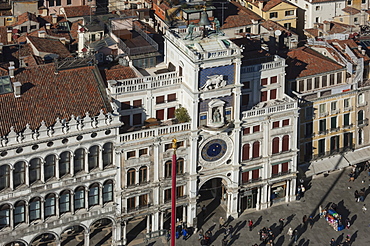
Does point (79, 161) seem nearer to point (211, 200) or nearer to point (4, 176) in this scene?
point (4, 176)

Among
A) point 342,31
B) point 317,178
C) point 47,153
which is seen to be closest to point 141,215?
point 47,153

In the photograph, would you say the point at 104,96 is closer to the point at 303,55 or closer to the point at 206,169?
the point at 206,169

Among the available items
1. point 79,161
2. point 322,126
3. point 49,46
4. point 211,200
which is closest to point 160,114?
point 79,161

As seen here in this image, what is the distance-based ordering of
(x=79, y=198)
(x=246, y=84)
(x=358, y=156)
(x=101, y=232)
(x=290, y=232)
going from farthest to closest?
(x=358, y=156) < (x=246, y=84) < (x=290, y=232) < (x=101, y=232) < (x=79, y=198)

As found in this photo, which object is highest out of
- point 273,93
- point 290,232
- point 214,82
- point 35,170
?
point 214,82

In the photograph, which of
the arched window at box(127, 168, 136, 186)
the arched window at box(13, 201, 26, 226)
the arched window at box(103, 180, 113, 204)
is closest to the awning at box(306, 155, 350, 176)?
the arched window at box(127, 168, 136, 186)

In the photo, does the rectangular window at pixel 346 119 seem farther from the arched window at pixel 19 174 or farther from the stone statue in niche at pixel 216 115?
the arched window at pixel 19 174
